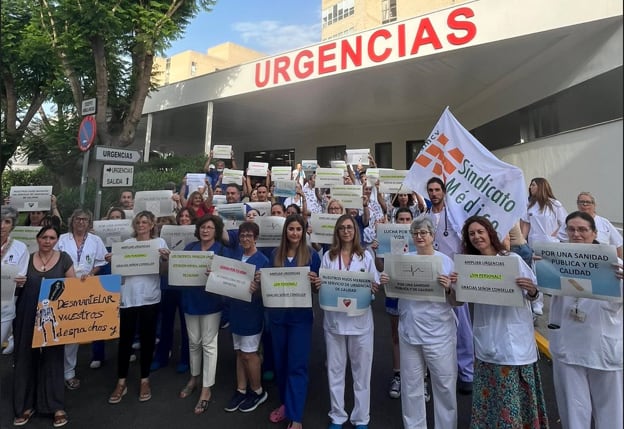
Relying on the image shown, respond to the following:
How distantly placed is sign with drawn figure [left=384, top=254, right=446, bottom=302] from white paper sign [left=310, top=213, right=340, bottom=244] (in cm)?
190

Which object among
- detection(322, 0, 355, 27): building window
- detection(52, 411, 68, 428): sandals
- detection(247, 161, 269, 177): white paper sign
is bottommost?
detection(52, 411, 68, 428): sandals

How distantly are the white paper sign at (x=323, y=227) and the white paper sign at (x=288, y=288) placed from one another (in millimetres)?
1729

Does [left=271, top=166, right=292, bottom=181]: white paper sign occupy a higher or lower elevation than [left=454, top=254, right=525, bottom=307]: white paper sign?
higher

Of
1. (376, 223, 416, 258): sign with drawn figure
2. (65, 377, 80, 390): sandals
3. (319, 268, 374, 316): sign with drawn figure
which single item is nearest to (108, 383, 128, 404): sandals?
(65, 377, 80, 390): sandals

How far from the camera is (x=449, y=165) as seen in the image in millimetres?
4156

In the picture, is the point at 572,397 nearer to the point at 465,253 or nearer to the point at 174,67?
the point at 465,253

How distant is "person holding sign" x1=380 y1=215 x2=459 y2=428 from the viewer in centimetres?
285

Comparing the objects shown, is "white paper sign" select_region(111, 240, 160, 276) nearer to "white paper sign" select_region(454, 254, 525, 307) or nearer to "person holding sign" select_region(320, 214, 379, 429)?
"person holding sign" select_region(320, 214, 379, 429)

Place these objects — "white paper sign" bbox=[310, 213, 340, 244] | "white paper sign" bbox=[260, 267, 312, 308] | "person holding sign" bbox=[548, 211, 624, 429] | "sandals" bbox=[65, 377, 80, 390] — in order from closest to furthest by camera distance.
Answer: "person holding sign" bbox=[548, 211, 624, 429] < "white paper sign" bbox=[260, 267, 312, 308] < "sandals" bbox=[65, 377, 80, 390] < "white paper sign" bbox=[310, 213, 340, 244]

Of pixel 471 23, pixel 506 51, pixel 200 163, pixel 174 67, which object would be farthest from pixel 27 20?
pixel 174 67

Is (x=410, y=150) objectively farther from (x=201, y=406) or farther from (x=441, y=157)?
(x=201, y=406)

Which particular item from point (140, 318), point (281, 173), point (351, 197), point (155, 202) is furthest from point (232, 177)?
point (140, 318)

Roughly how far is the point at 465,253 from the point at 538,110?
28.4 feet

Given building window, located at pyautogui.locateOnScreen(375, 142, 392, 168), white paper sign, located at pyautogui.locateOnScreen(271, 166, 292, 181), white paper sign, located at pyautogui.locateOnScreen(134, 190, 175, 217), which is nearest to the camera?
white paper sign, located at pyautogui.locateOnScreen(134, 190, 175, 217)
